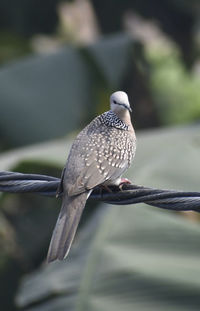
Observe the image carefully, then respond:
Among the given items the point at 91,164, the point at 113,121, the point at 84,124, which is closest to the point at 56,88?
the point at 84,124

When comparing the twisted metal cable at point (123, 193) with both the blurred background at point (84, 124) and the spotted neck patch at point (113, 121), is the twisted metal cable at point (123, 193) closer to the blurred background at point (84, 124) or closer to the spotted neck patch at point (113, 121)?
the spotted neck patch at point (113, 121)

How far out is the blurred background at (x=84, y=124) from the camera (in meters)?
5.60

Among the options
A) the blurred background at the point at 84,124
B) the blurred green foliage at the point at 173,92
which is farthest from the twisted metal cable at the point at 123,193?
the blurred green foliage at the point at 173,92

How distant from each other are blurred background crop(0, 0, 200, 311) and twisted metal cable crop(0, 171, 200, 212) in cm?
142

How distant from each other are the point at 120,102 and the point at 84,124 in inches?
193

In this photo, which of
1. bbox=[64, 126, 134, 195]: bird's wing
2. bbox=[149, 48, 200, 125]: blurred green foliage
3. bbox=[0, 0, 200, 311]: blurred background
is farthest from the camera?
bbox=[149, 48, 200, 125]: blurred green foliage

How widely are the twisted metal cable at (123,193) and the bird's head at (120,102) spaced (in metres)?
0.76

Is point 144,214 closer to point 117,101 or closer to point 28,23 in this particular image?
point 117,101

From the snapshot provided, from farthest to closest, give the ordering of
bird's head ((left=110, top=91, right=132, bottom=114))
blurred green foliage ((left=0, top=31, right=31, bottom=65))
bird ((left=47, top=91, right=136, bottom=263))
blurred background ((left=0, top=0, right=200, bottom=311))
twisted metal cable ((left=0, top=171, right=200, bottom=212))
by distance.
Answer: blurred green foliage ((left=0, top=31, right=31, bottom=65))
blurred background ((left=0, top=0, right=200, bottom=311))
bird's head ((left=110, top=91, right=132, bottom=114))
bird ((left=47, top=91, right=136, bottom=263))
twisted metal cable ((left=0, top=171, right=200, bottom=212))

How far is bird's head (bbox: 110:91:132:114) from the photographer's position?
491cm

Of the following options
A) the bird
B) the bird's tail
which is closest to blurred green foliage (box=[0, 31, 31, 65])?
the bird

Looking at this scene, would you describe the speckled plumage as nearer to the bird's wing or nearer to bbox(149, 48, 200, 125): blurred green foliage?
the bird's wing

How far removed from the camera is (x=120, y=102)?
496 cm

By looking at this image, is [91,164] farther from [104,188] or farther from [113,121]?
[113,121]
